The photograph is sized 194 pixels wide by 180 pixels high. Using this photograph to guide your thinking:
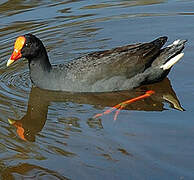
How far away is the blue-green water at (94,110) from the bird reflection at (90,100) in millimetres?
15

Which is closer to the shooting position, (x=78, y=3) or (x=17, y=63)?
(x=17, y=63)

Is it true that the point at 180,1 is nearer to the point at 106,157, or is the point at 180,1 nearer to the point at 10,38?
the point at 10,38

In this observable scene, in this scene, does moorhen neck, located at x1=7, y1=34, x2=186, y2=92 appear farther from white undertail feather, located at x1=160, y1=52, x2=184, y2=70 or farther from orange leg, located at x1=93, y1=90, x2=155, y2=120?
orange leg, located at x1=93, y1=90, x2=155, y2=120

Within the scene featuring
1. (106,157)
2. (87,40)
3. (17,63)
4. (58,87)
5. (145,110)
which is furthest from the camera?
(87,40)

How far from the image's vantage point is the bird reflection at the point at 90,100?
689cm

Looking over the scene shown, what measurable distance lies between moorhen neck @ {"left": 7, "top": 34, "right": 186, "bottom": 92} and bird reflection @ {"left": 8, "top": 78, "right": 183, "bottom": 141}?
0.33 ft

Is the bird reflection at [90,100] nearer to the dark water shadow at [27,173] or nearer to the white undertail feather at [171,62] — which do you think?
the white undertail feather at [171,62]

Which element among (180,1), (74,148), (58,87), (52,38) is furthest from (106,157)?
(180,1)

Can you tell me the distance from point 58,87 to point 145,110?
1468 mm

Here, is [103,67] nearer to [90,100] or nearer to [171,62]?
[90,100]

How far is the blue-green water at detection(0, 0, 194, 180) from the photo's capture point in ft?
18.1

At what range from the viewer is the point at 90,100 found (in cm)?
742

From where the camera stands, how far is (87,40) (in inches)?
377

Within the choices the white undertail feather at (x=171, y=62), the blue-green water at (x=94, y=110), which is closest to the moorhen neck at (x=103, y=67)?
the white undertail feather at (x=171, y=62)
